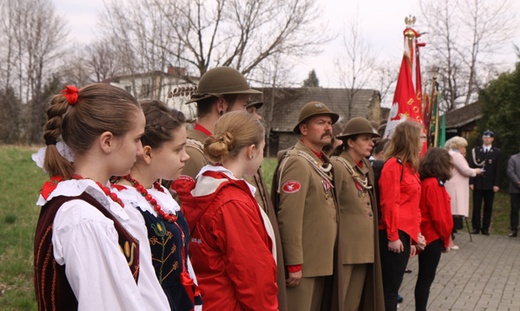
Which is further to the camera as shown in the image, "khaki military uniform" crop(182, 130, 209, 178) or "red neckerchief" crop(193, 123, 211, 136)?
"red neckerchief" crop(193, 123, 211, 136)

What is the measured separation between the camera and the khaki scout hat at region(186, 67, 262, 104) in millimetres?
3699

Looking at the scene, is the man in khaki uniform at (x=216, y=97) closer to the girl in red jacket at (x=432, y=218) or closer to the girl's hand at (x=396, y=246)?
the girl's hand at (x=396, y=246)

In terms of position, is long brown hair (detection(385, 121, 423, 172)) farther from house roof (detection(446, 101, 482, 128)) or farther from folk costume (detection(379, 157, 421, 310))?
house roof (detection(446, 101, 482, 128))

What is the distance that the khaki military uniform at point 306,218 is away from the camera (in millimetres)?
4270

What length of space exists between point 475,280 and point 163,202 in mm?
7188

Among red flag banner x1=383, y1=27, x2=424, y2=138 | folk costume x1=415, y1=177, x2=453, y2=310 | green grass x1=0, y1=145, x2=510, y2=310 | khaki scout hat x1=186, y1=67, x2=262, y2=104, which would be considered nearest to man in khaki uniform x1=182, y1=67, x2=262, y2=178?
khaki scout hat x1=186, y1=67, x2=262, y2=104

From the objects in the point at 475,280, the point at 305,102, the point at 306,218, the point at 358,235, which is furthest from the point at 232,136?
the point at 305,102

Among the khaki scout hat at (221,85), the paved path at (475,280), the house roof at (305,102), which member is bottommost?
the paved path at (475,280)

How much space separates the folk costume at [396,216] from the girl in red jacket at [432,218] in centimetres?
30

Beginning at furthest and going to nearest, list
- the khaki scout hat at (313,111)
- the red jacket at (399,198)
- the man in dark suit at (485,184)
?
1. the man in dark suit at (485,184)
2. the red jacket at (399,198)
3. the khaki scout hat at (313,111)

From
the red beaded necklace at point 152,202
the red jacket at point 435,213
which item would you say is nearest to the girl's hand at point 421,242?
the red jacket at point 435,213

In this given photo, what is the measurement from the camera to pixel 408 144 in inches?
214

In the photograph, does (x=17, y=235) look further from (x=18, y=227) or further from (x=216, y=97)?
(x=216, y=97)

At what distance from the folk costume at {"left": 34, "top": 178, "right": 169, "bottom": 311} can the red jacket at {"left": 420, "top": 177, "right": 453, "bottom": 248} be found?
4363mm
